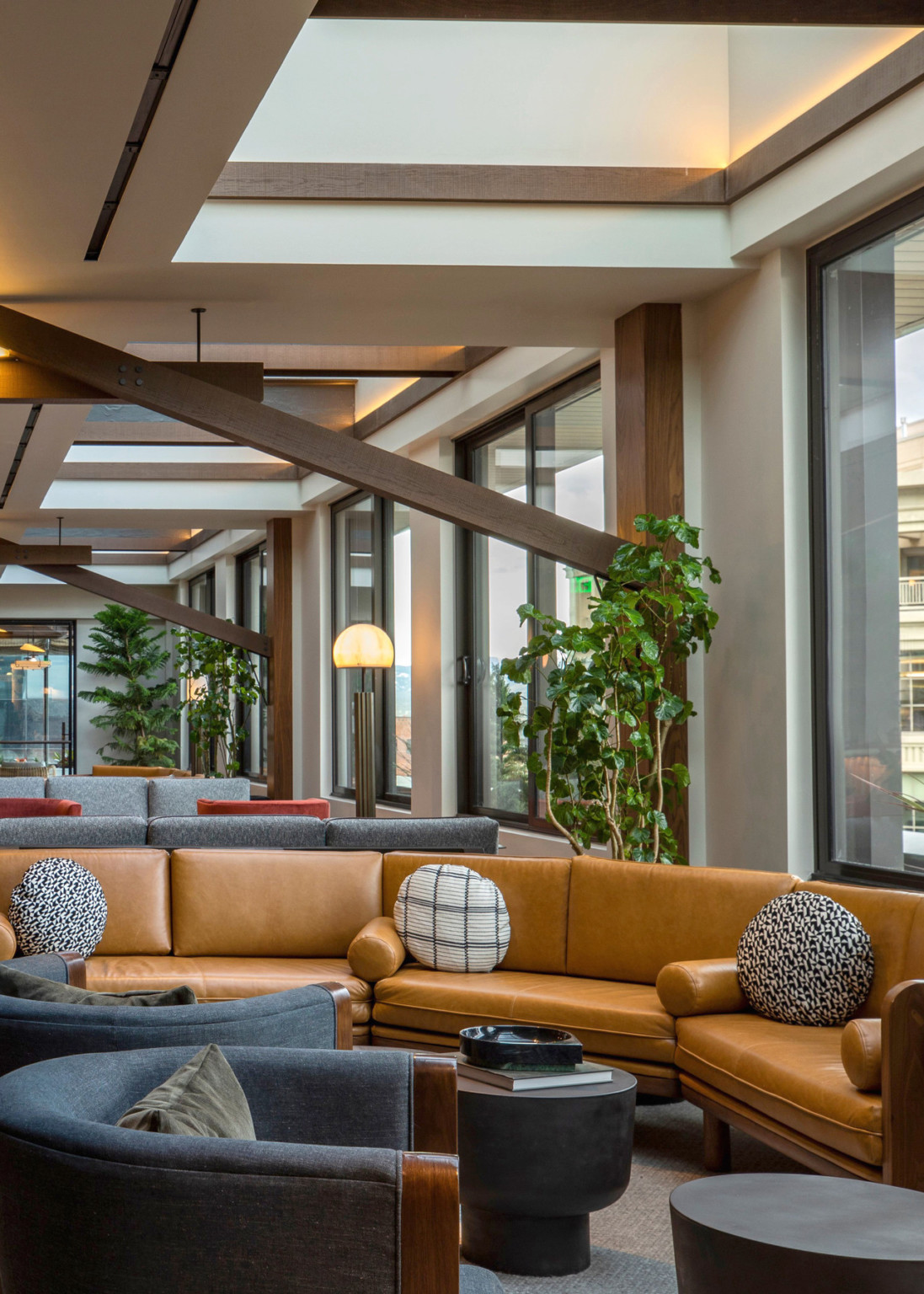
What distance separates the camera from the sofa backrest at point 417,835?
5066mm

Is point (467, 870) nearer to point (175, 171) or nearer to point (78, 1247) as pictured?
point (175, 171)

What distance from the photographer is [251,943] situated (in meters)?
4.79

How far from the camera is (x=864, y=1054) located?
2889mm

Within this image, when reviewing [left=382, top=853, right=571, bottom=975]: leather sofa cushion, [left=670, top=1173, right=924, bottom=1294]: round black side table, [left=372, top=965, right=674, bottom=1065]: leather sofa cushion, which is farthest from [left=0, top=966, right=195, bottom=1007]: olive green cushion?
[left=382, top=853, right=571, bottom=975]: leather sofa cushion

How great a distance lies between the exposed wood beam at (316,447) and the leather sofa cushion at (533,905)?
1448 millimetres

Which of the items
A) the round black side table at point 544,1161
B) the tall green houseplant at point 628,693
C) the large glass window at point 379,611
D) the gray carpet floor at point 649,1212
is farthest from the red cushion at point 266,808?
the round black side table at point 544,1161

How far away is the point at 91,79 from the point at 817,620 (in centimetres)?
317

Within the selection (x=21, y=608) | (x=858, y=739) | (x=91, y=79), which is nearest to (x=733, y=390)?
(x=858, y=739)

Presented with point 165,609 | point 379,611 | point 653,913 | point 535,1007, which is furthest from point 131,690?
point 535,1007

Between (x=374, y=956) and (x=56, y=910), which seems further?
(x=56, y=910)

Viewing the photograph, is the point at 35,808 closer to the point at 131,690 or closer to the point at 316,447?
the point at 316,447

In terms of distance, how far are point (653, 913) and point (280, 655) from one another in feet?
26.6

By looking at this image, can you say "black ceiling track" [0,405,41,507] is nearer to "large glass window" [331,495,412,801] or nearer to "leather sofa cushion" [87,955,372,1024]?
"large glass window" [331,495,412,801]

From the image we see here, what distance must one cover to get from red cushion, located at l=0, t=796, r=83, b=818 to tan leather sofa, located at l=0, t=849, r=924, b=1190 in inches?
70.4
